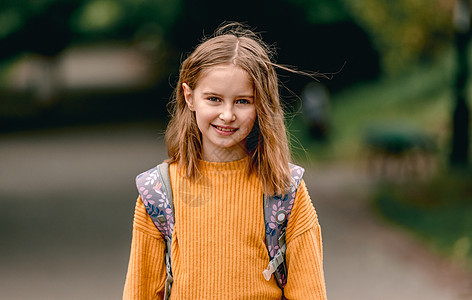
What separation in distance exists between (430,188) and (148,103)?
1606cm

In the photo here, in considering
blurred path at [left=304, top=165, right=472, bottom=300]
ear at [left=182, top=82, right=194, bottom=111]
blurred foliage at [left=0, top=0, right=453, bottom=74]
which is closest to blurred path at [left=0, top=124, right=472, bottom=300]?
blurred path at [left=304, top=165, right=472, bottom=300]

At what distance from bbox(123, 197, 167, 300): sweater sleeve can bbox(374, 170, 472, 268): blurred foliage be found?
5.09 meters

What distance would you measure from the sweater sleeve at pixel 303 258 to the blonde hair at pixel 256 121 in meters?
0.11

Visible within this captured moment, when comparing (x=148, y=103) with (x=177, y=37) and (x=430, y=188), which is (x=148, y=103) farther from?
(x=430, y=188)

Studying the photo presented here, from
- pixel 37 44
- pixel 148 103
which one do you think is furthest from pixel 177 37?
pixel 148 103

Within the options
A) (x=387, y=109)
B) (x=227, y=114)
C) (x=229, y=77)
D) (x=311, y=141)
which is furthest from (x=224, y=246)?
(x=387, y=109)

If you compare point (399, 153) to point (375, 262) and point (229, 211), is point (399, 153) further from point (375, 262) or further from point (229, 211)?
point (229, 211)

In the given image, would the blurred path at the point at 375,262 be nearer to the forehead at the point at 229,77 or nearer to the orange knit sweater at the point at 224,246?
the orange knit sweater at the point at 224,246

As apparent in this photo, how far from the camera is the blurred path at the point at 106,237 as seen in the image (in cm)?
616

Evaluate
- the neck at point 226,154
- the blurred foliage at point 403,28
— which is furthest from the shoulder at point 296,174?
the blurred foliage at point 403,28

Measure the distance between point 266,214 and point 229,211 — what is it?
0.11 m

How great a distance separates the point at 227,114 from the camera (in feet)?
7.00

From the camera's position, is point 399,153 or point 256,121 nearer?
point 256,121

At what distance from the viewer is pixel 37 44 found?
19438 millimetres
